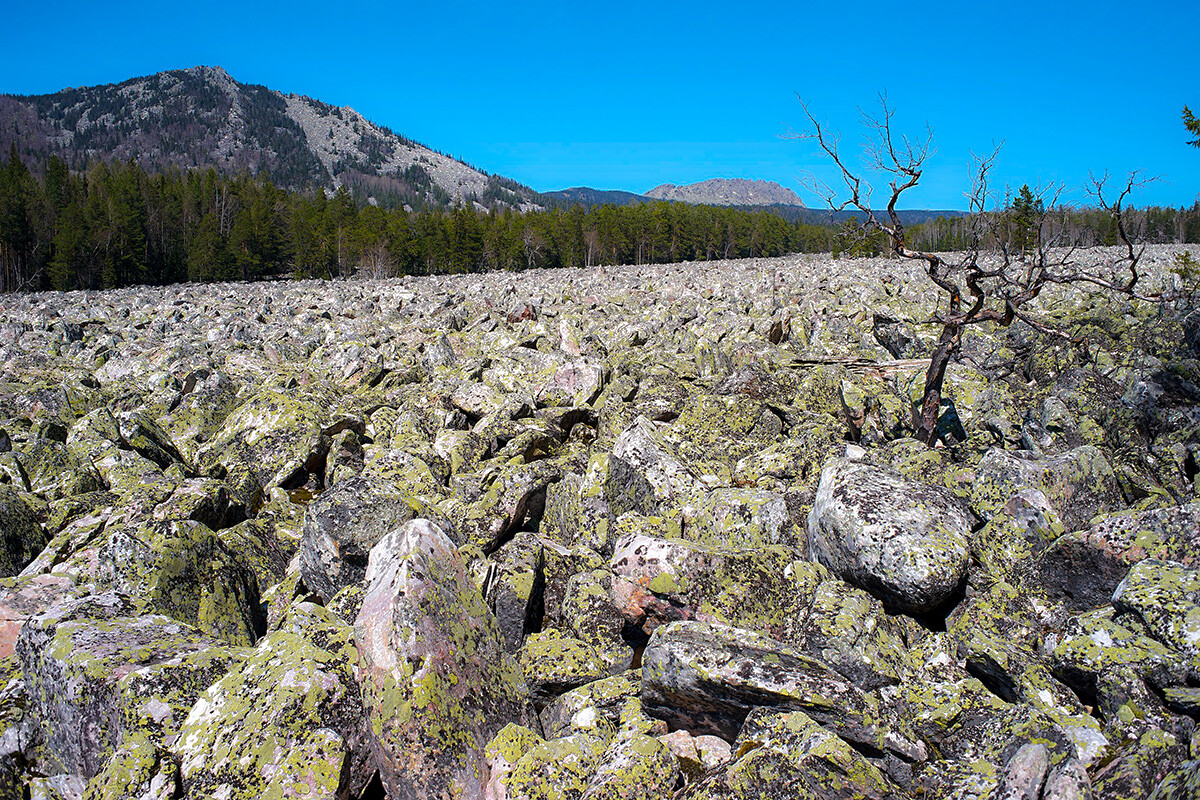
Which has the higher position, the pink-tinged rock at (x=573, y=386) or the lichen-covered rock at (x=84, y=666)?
the pink-tinged rock at (x=573, y=386)

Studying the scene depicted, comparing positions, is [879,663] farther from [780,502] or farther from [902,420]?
[902,420]

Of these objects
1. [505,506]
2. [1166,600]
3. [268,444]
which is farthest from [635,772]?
[268,444]

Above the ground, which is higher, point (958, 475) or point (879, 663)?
point (958, 475)

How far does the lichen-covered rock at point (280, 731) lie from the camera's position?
3.54m

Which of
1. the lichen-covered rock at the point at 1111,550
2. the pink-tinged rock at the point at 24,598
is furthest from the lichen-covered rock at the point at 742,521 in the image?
the pink-tinged rock at the point at 24,598

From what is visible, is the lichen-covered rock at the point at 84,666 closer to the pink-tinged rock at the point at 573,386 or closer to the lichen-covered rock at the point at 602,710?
the lichen-covered rock at the point at 602,710

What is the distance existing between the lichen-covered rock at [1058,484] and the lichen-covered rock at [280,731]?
19.0 ft

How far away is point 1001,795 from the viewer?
3.33m

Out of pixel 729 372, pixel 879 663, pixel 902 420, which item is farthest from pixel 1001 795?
pixel 729 372

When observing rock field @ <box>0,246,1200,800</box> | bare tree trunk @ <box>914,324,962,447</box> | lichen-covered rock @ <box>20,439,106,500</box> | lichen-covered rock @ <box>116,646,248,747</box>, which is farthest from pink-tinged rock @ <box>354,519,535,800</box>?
bare tree trunk @ <box>914,324,962,447</box>

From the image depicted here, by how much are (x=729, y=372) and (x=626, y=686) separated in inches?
337

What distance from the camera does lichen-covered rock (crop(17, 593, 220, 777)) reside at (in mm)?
3945

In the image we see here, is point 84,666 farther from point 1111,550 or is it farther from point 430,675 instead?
point 1111,550

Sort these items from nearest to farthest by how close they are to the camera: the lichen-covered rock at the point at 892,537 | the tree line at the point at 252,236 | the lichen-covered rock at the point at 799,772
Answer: the lichen-covered rock at the point at 799,772
the lichen-covered rock at the point at 892,537
the tree line at the point at 252,236
